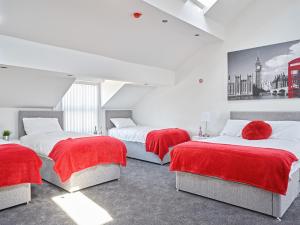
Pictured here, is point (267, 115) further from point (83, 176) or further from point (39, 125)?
point (39, 125)

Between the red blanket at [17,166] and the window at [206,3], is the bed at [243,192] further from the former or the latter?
the window at [206,3]

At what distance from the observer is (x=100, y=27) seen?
12.0 feet

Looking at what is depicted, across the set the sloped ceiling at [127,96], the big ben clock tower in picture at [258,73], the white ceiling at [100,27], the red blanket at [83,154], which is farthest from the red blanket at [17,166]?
the big ben clock tower in picture at [258,73]

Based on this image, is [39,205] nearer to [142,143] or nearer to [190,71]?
[142,143]

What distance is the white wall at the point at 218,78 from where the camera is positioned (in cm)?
416

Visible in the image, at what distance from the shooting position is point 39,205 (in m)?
2.81

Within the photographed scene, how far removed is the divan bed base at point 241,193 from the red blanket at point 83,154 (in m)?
1.06

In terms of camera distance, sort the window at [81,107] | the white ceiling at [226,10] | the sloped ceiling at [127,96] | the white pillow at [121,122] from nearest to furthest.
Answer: the white ceiling at [226,10] < the window at [81,107] < the sloped ceiling at [127,96] < the white pillow at [121,122]

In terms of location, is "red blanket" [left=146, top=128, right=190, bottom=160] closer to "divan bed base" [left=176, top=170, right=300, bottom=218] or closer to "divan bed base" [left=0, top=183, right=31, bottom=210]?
"divan bed base" [left=176, top=170, right=300, bottom=218]

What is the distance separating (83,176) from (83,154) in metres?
0.33

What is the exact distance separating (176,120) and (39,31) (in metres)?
3.57

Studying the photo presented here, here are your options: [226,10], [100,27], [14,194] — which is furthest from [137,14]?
[14,194]

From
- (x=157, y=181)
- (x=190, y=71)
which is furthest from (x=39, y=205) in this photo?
(x=190, y=71)

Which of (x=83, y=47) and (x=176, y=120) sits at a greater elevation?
(x=83, y=47)
